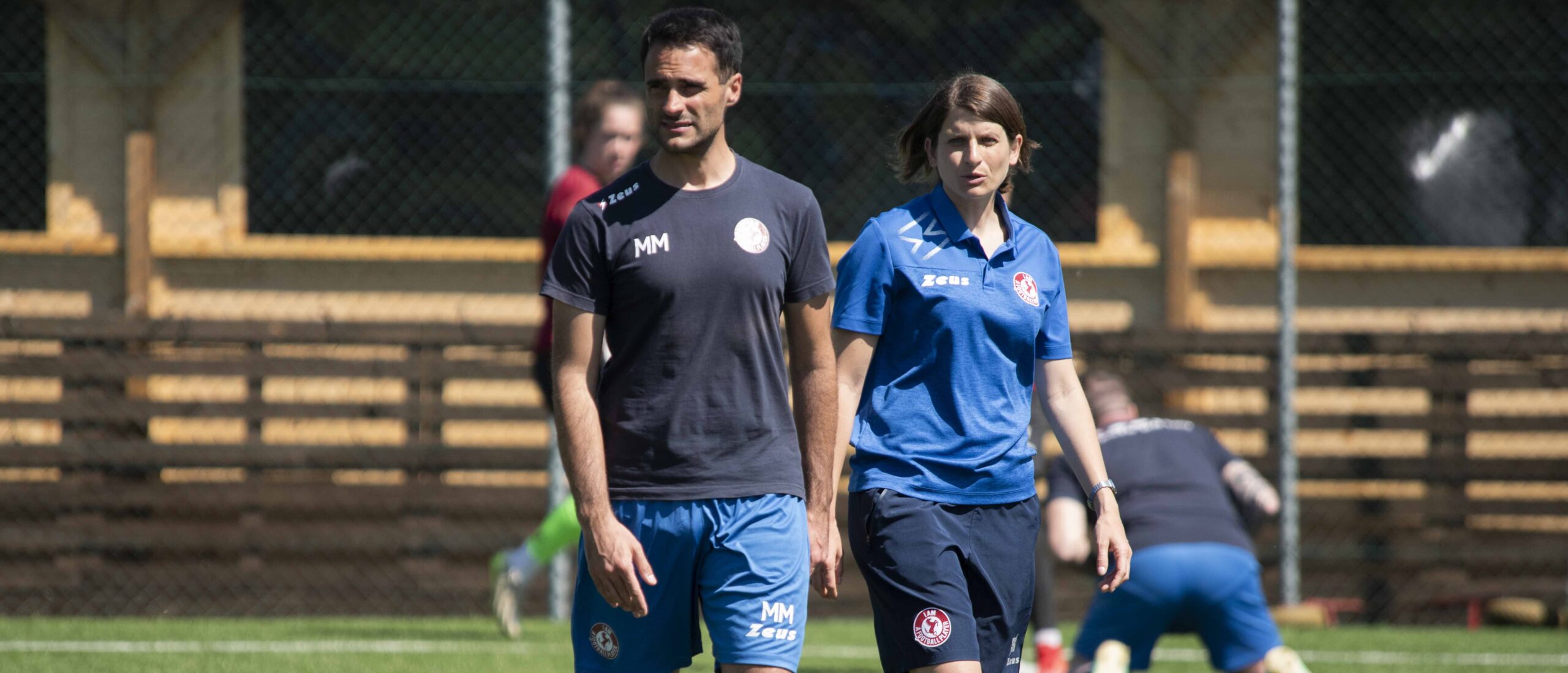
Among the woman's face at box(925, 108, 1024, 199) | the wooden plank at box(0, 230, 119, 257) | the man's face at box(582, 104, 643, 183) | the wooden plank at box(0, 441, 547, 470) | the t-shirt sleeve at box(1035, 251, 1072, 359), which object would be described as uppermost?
the man's face at box(582, 104, 643, 183)

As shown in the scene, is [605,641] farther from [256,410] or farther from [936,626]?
[256,410]

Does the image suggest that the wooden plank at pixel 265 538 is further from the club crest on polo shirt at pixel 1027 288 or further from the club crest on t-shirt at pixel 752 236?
the club crest on t-shirt at pixel 752 236

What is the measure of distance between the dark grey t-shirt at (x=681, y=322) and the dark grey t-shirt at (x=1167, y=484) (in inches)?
89.0

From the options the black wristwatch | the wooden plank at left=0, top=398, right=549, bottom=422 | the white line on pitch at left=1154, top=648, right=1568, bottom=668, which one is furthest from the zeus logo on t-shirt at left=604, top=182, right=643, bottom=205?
the wooden plank at left=0, top=398, right=549, bottom=422

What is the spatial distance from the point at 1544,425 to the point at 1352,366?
3.59ft

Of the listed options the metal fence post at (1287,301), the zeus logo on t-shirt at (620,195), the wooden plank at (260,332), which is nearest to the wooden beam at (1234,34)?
the metal fence post at (1287,301)

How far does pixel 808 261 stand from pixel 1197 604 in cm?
251

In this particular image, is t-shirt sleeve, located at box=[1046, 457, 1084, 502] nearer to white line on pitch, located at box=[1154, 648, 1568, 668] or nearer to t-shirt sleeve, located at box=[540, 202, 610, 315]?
white line on pitch, located at box=[1154, 648, 1568, 668]

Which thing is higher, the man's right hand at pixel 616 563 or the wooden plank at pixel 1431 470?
the man's right hand at pixel 616 563

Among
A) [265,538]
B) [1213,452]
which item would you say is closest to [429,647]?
[265,538]

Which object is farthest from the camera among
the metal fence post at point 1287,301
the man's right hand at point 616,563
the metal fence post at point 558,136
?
the metal fence post at point 1287,301

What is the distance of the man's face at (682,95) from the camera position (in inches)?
112

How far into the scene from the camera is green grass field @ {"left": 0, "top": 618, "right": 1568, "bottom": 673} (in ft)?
19.3

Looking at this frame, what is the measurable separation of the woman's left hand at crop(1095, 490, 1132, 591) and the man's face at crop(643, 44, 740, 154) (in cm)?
121
